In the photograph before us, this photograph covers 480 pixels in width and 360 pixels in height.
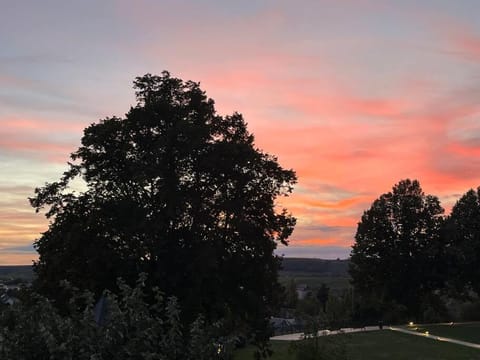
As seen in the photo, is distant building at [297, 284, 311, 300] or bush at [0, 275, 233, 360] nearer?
bush at [0, 275, 233, 360]

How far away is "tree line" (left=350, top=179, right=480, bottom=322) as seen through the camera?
64.5m

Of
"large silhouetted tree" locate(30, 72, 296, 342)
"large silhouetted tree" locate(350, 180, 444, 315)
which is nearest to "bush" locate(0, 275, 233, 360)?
"large silhouetted tree" locate(30, 72, 296, 342)

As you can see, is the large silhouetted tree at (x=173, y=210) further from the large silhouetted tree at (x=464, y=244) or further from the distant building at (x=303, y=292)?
the distant building at (x=303, y=292)

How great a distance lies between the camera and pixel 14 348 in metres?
6.14

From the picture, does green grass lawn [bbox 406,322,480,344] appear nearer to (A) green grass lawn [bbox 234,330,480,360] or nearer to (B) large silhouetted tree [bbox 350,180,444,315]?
(A) green grass lawn [bbox 234,330,480,360]

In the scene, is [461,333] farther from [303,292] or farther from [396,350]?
[303,292]

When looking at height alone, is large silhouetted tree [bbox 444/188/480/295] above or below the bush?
above

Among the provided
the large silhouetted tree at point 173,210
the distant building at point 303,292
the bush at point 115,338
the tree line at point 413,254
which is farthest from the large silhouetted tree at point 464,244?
the bush at point 115,338

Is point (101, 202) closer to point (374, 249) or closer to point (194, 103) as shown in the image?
point (194, 103)

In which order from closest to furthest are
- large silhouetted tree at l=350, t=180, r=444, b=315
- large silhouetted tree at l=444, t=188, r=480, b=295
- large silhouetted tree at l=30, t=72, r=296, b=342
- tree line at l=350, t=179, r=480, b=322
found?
large silhouetted tree at l=30, t=72, r=296, b=342, large silhouetted tree at l=444, t=188, r=480, b=295, tree line at l=350, t=179, r=480, b=322, large silhouetted tree at l=350, t=180, r=444, b=315

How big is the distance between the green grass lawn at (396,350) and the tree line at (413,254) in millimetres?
21229

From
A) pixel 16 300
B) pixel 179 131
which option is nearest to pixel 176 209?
pixel 179 131

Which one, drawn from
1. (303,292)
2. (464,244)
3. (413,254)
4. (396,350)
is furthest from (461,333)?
(303,292)

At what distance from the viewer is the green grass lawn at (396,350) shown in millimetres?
32781
